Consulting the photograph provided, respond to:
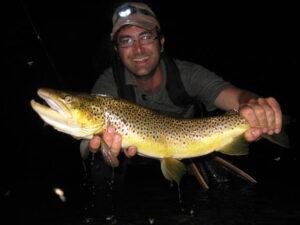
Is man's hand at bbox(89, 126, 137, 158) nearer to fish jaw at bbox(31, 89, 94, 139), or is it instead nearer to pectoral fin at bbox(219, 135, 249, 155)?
fish jaw at bbox(31, 89, 94, 139)

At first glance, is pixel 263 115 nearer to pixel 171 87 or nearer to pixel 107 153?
pixel 107 153

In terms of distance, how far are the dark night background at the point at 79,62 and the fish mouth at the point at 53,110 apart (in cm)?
130

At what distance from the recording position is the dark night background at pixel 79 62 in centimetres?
512

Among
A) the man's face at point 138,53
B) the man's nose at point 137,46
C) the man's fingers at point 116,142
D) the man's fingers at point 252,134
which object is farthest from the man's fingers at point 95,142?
the man's nose at point 137,46

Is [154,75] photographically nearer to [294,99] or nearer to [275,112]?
[275,112]

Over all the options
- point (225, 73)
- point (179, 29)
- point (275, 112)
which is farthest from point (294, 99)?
point (179, 29)

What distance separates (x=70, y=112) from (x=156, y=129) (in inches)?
30.5

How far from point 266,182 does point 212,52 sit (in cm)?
1406

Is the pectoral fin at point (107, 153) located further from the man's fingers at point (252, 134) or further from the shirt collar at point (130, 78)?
the shirt collar at point (130, 78)

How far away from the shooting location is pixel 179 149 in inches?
127

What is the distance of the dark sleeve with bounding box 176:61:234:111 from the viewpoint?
13.7ft

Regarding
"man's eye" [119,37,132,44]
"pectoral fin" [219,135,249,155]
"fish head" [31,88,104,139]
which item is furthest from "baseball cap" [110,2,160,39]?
"pectoral fin" [219,135,249,155]

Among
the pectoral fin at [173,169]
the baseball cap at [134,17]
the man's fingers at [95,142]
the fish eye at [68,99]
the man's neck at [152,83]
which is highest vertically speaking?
the baseball cap at [134,17]

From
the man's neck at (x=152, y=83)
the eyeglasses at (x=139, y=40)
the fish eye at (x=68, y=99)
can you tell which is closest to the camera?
the fish eye at (x=68, y=99)
